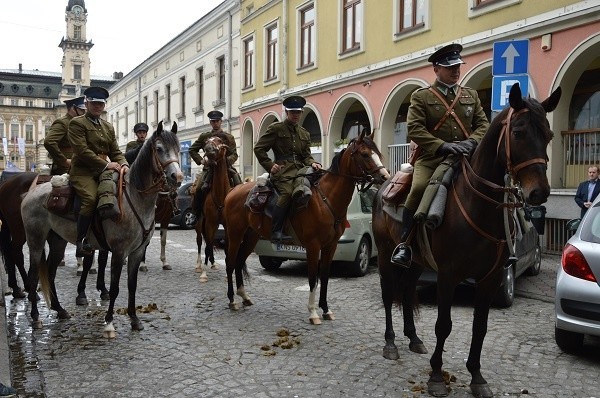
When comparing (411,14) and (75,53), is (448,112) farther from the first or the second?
(75,53)

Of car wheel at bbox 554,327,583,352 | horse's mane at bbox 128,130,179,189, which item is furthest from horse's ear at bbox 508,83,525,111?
horse's mane at bbox 128,130,179,189

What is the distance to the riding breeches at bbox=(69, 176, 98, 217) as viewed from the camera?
654cm

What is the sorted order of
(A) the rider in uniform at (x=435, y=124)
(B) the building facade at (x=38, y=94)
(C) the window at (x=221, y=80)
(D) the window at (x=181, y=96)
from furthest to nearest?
1. (B) the building facade at (x=38, y=94)
2. (D) the window at (x=181, y=96)
3. (C) the window at (x=221, y=80)
4. (A) the rider in uniform at (x=435, y=124)

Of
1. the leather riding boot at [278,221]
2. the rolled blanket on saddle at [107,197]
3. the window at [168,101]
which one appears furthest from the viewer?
the window at [168,101]

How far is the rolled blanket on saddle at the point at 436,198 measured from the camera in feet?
15.5

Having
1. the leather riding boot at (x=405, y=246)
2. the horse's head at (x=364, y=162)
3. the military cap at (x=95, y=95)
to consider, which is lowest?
the leather riding boot at (x=405, y=246)

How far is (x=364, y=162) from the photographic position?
6.86 meters

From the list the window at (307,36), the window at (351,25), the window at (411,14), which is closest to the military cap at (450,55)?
the window at (411,14)

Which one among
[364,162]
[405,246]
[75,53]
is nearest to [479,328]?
[405,246]

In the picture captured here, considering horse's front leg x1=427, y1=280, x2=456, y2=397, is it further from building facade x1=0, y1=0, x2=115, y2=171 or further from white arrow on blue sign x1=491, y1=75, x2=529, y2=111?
building facade x1=0, y1=0, x2=115, y2=171

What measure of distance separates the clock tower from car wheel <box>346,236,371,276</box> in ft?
342

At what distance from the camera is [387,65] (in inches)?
684

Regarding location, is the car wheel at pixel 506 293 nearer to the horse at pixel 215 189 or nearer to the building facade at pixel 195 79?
the horse at pixel 215 189

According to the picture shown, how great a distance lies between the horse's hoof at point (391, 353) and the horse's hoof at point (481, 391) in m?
1.03
